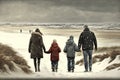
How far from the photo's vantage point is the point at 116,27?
10.3 metres

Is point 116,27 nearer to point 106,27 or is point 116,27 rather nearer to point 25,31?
point 106,27

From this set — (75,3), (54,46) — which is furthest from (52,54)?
(75,3)

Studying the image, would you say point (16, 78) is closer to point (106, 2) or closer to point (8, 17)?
point (8, 17)

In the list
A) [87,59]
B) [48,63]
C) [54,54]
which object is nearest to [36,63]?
[48,63]

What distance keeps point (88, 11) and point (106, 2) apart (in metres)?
0.28

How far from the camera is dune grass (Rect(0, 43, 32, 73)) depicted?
10258 mm

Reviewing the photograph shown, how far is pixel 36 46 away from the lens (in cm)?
1032

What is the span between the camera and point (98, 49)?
406 inches

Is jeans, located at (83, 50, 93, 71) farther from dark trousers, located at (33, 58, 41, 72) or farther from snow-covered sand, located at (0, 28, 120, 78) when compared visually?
dark trousers, located at (33, 58, 41, 72)

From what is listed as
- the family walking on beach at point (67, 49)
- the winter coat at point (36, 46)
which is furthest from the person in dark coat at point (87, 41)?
the winter coat at point (36, 46)

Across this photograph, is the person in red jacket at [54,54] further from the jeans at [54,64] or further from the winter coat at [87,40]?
the winter coat at [87,40]

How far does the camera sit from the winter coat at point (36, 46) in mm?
10312

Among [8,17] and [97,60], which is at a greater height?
[8,17]

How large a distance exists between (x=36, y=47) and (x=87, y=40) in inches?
28.3
